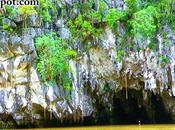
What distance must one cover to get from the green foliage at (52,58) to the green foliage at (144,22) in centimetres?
318

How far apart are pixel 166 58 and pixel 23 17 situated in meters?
6.34

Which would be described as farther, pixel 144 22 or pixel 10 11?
pixel 144 22

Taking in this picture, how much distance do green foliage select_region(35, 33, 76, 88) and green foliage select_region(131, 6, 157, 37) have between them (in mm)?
3184

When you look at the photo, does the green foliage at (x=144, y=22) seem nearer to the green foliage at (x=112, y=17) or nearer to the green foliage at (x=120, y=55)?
the green foliage at (x=112, y=17)

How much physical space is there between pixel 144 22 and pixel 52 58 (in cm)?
412

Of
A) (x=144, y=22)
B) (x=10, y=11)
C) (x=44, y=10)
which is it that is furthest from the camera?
(x=44, y=10)

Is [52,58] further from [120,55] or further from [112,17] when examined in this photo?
[112,17]

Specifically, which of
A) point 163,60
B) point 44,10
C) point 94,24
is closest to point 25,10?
point 44,10

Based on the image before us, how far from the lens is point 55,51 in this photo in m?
18.9

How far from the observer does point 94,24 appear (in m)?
19.7

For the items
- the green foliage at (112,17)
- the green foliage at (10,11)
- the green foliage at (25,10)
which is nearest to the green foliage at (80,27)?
the green foliage at (112,17)

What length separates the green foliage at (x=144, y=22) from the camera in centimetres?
1905

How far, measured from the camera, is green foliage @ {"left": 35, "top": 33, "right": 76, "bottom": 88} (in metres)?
18.7

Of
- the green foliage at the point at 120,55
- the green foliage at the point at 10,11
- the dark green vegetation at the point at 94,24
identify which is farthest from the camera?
the green foliage at the point at 120,55
